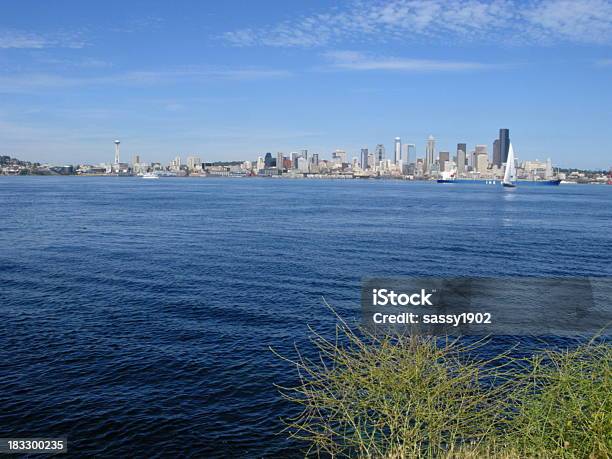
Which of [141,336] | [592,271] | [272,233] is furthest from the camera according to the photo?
[272,233]

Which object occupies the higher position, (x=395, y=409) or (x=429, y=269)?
(x=395, y=409)

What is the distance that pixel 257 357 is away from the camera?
27281 millimetres

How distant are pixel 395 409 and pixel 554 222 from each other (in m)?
87.6

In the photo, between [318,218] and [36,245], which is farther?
[318,218]

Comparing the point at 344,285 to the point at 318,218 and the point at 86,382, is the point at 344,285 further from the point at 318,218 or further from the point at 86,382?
the point at 318,218

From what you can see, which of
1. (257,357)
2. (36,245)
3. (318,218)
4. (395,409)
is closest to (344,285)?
(257,357)

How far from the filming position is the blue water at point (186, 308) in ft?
70.3

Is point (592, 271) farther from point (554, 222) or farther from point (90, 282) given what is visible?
point (554, 222)

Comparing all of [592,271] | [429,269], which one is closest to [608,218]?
[592,271]

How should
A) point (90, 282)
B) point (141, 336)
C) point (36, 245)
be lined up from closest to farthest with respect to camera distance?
point (141, 336) → point (90, 282) → point (36, 245)

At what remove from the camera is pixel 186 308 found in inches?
1382

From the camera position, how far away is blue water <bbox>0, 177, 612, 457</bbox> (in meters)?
21.4

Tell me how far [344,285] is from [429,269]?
9.86 meters

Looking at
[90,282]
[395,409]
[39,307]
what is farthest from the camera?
[90,282]
